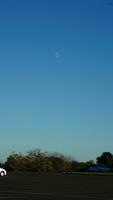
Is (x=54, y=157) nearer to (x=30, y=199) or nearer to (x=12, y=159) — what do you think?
(x=12, y=159)

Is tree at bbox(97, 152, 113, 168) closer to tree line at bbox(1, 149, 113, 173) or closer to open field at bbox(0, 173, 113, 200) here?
tree line at bbox(1, 149, 113, 173)

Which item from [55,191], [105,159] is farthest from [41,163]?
[55,191]

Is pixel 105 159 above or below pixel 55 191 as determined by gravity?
above

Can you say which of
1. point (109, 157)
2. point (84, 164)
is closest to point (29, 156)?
point (84, 164)

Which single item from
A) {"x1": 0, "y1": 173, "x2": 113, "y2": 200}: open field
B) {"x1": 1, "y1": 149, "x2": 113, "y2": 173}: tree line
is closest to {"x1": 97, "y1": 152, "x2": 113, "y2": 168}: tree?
{"x1": 1, "y1": 149, "x2": 113, "y2": 173}: tree line

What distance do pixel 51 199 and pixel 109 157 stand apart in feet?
509

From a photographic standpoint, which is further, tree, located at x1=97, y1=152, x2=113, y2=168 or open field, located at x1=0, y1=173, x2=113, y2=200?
tree, located at x1=97, y1=152, x2=113, y2=168

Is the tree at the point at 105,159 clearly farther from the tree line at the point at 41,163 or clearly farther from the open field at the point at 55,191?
the open field at the point at 55,191

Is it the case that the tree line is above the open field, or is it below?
above

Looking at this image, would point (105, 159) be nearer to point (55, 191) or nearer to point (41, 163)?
point (41, 163)

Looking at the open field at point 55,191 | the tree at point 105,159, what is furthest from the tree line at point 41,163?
the open field at point 55,191

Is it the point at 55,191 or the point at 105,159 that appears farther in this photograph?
the point at 105,159

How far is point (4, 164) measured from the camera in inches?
5974

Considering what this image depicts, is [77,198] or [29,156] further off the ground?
[29,156]
